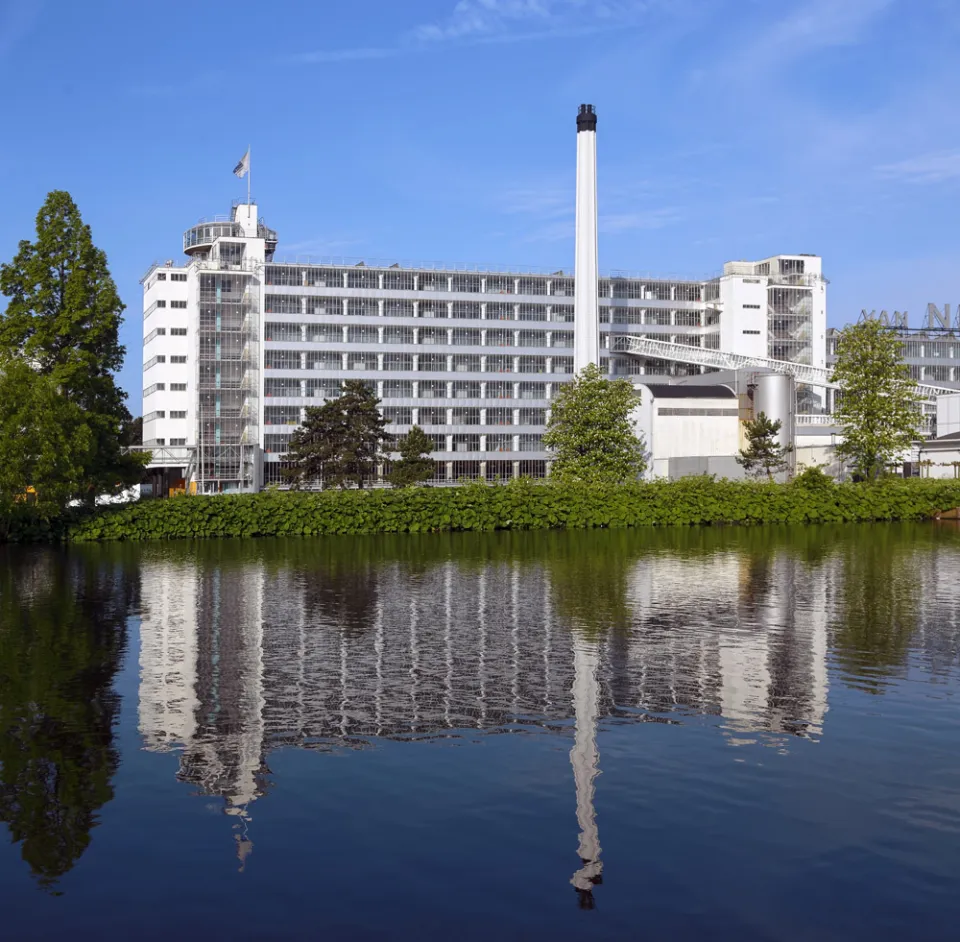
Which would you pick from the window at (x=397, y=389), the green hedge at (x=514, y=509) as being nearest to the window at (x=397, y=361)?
the window at (x=397, y=389)

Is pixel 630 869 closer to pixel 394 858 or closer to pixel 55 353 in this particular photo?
pixel 394 858

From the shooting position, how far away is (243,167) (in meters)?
126

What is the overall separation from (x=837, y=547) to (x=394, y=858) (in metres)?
45.1

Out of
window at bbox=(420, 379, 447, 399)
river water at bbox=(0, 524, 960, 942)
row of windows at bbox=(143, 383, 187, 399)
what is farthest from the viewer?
window at bbox=(420, 379, 447, 399)

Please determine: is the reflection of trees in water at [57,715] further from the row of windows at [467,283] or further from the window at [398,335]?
the window at [398,335]

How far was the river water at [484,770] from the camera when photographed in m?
12.1

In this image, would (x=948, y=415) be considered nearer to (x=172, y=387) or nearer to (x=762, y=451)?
(x=762, y=451)

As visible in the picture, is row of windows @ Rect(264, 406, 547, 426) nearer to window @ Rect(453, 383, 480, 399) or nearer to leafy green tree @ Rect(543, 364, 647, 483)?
window @ Rect(453, 383, 480, 399)

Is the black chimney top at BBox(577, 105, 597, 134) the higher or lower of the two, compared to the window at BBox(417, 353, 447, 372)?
higher

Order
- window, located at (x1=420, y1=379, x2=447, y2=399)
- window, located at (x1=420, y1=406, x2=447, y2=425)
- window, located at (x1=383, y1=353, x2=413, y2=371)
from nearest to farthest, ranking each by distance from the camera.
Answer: window, located at (x1=383, y1=353, x2=413, y2=371), window, located at (x1=420, y1=406, x2=447, y2=425), window, located at (x1=420, y1=379, x2=447, y2=399)

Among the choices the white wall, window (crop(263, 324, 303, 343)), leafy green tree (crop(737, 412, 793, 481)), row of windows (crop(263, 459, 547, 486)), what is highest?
window (crop(263, 324, 303, 343))

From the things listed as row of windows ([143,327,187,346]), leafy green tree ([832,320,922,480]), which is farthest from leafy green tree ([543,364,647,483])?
row of windows ([143,327,187,346])

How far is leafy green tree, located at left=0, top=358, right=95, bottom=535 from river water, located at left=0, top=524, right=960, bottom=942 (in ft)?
90.7

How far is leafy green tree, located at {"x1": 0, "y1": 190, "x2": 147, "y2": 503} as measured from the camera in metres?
65.1
